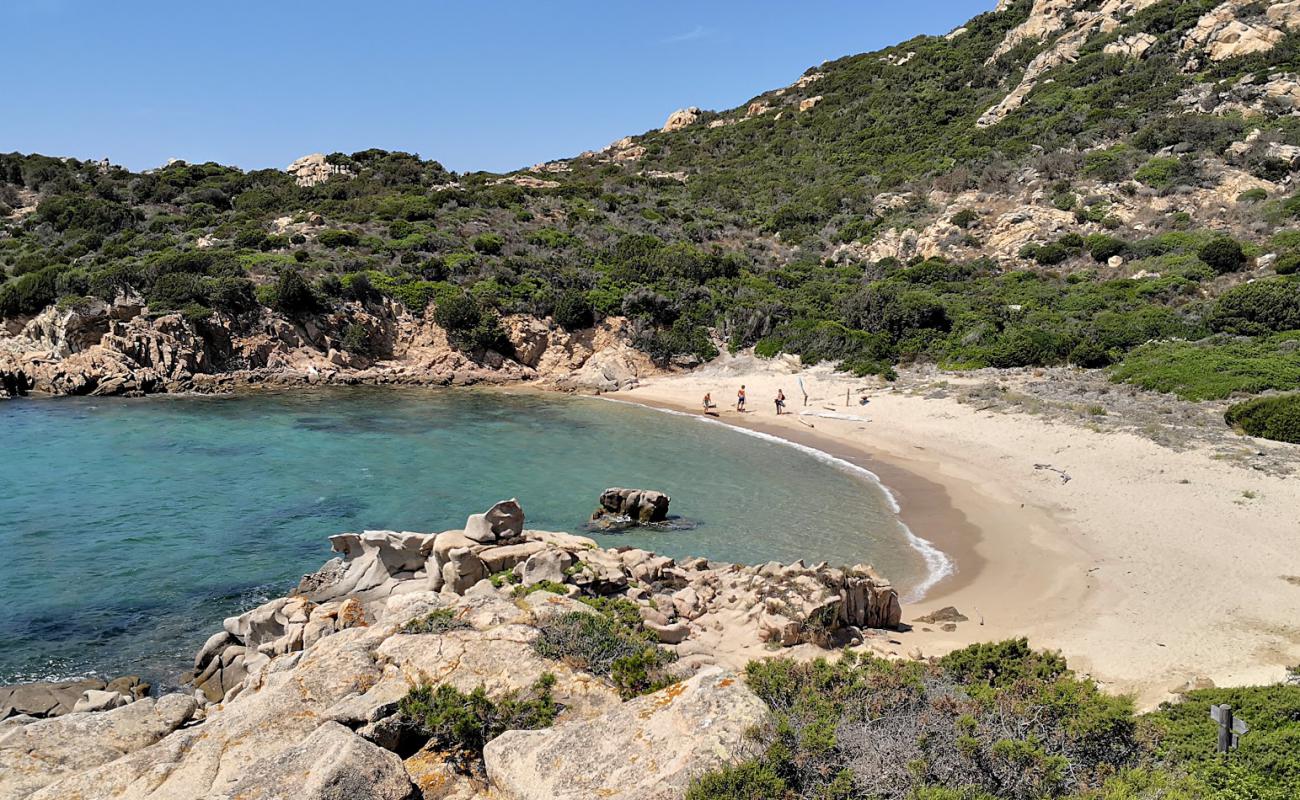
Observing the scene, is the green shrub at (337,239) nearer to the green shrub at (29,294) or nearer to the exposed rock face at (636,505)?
the green shrub at (29,294)

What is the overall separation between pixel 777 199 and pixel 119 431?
5313 cm

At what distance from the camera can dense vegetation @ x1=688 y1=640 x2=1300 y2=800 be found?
14.5 ft

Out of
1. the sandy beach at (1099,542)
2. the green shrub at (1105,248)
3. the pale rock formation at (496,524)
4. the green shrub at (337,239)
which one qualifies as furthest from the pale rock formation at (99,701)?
the green shrub at (1105,248)

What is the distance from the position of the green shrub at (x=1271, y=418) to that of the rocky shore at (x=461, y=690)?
1600 cm

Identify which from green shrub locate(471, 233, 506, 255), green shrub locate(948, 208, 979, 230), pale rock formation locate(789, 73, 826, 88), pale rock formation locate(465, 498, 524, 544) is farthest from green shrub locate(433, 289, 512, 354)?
pale rock formation locate(789, 73, 826, 88)

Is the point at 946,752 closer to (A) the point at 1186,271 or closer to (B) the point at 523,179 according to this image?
(A) the point at 1186,271

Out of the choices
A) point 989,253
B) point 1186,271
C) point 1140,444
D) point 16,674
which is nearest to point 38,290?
point 16,674

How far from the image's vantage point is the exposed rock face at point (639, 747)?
14.9 feet

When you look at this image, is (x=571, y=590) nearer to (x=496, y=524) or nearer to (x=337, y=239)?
(x=496, y=524)

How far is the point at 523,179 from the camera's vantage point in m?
68.4

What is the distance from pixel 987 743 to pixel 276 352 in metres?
41.3

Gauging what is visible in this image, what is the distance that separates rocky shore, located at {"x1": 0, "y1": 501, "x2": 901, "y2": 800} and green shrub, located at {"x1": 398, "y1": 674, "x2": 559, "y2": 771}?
0.30 feet

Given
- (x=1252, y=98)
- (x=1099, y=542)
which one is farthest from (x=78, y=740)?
(x=1252, y=98)

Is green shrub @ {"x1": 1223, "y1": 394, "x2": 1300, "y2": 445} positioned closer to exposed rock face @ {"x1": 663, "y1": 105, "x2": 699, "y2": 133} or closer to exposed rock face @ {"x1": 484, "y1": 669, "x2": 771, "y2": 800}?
exposed rock face @ {"x1": 484, "y1": 669, "x2": 771, "y2": 800}
